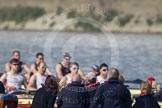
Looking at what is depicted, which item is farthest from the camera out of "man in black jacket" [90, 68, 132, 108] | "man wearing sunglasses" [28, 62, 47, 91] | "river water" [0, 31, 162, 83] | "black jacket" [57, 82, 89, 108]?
"river water" [0, 31, 162, 83]

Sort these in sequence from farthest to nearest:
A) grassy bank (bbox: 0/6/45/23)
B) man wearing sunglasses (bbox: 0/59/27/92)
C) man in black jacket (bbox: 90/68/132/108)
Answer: grassy bank (bbox: 0/6/45/23) → man wearing sunglasses (bbox: 0/59/27/92) → man in black jacket (bbox: 90/68/132/108)

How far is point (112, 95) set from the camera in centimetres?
1794

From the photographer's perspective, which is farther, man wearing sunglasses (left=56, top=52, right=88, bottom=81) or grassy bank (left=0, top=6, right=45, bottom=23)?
grassy bank (left=0, top=6, right=45, bottom=23)

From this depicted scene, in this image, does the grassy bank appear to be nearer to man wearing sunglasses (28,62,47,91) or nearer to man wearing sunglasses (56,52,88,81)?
man wearing sunglasses (56,52,88,81)

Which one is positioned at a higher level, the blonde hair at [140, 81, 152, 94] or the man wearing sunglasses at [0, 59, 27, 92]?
the man wearing sunglasses at [0, 59, 27, 92]

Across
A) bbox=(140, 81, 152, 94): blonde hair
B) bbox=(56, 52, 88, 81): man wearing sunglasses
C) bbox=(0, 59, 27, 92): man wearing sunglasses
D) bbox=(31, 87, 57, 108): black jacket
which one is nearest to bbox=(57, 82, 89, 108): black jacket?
bbox=(31, 87, 57, 108): black jacket

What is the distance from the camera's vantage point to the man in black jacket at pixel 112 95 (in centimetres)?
1791

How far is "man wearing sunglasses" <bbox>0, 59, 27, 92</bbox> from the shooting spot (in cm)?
2342

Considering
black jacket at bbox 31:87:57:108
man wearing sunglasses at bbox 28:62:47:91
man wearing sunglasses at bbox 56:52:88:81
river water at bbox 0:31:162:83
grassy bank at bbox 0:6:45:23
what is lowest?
black jacket at bbox 31:87:57:108

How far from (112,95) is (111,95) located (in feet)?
0.08

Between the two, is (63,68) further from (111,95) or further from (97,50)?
(97,50)

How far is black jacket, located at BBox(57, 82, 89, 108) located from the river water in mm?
13864

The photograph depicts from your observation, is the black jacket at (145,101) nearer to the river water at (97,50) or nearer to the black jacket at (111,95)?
the black jacket at (111,95)

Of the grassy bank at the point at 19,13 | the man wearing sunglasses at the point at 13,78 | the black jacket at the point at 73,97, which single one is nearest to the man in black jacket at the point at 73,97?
the black jacket at the point at 73,97
